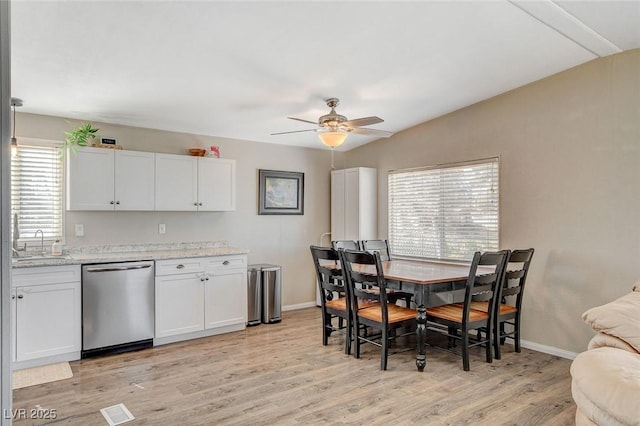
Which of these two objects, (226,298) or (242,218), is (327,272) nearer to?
(226,298)

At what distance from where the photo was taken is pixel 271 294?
4965 mm

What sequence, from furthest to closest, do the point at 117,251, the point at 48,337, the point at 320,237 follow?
the point at 320,237
the point at 117,251
the point at 48,337

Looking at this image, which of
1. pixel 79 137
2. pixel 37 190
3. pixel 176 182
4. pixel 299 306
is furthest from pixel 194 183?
pixel 299 306

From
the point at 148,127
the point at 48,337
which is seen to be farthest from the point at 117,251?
the point at 148,127

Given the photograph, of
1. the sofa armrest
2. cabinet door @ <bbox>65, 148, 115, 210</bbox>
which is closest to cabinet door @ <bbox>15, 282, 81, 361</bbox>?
cabinet door @ <bbox>65, 148, 115, 210</bbox>

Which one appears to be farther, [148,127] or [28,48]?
[148,127]

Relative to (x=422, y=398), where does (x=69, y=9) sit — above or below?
above

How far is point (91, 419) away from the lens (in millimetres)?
2605

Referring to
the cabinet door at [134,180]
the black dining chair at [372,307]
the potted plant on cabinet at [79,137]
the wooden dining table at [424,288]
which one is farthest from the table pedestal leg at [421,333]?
the potted plant on cabinet at [79,137]

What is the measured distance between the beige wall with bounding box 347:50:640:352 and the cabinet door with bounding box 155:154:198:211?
10.2 ft

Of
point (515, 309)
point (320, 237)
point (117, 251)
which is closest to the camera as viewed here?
point (515, 309)

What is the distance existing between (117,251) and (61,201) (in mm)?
721

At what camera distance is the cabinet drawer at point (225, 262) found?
4402 millimetres

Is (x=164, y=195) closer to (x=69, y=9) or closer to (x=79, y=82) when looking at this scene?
(x=79, y=82)
